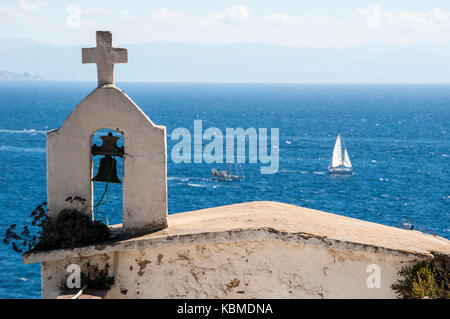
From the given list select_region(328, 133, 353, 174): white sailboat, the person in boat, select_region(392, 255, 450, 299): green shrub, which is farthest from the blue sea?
select_region(392, 255, 450, 299): green shrub

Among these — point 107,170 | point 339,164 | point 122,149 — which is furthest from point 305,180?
point 122,149

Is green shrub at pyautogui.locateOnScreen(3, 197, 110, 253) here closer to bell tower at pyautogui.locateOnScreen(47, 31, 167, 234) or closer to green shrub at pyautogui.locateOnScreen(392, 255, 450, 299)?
bell tower at pyautogui.locateOnScreen(47, 31, 167, 234)

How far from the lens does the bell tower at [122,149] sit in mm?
8984

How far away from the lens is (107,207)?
59938 mm

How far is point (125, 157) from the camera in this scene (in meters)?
9.09

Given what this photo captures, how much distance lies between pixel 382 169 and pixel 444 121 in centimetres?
7084

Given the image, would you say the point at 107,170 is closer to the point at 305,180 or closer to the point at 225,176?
the point at 225,176

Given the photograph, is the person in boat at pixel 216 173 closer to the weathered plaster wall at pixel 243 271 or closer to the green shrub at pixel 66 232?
the green shrub at pixel 66 232

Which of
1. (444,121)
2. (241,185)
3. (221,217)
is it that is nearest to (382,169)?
(241,185)

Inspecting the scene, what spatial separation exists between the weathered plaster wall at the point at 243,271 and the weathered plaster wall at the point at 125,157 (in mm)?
623

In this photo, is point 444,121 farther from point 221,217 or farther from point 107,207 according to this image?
point 221,217

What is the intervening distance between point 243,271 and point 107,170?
8.28ft

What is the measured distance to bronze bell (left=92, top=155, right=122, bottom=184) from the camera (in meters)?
9.75
